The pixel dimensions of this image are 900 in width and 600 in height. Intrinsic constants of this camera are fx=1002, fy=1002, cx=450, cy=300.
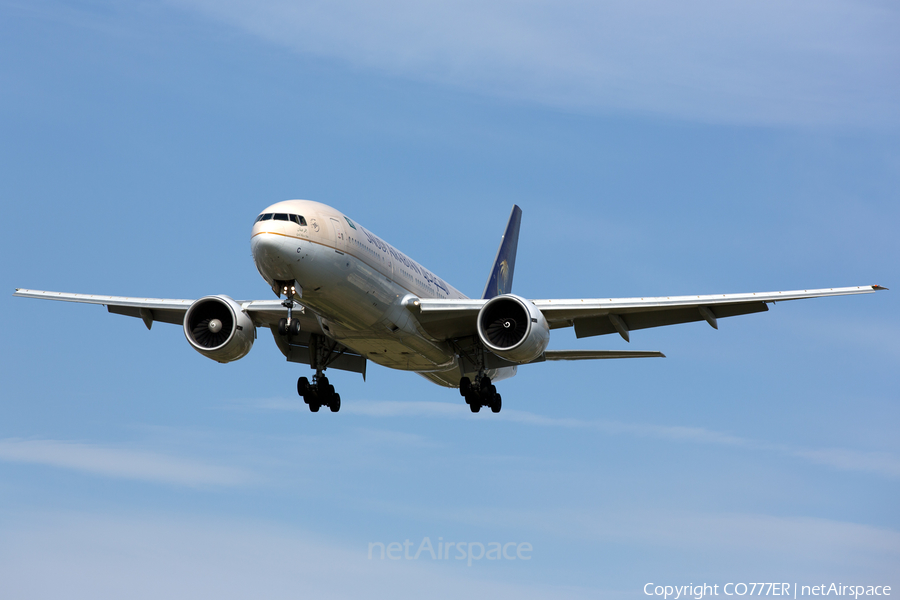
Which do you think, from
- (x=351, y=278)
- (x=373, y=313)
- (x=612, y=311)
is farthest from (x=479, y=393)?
(x=351, y=278)

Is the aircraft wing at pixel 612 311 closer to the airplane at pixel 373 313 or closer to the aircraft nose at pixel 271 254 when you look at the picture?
the airplane at pixel 373 313

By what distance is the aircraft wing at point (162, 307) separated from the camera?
3159 cm

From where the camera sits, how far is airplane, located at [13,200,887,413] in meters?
→ 27.0

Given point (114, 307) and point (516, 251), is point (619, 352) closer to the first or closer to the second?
point (516, 251)

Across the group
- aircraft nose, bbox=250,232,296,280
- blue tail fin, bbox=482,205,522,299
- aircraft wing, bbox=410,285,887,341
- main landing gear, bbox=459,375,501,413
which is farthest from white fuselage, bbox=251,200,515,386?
blue tail fin, bbox=482,205,522,299

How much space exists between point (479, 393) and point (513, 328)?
4.09 metres

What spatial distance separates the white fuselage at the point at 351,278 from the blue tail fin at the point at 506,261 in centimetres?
809

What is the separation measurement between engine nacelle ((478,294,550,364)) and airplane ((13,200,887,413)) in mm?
33

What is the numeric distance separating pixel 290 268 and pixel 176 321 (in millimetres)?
10187

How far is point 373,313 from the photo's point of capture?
29.3 metres

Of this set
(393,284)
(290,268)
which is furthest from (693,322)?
(290,268)

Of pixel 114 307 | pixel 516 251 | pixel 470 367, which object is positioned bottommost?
pixel 470 367

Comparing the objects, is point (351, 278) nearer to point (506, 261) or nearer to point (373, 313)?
point (373, 313)

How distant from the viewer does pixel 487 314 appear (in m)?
30.1
